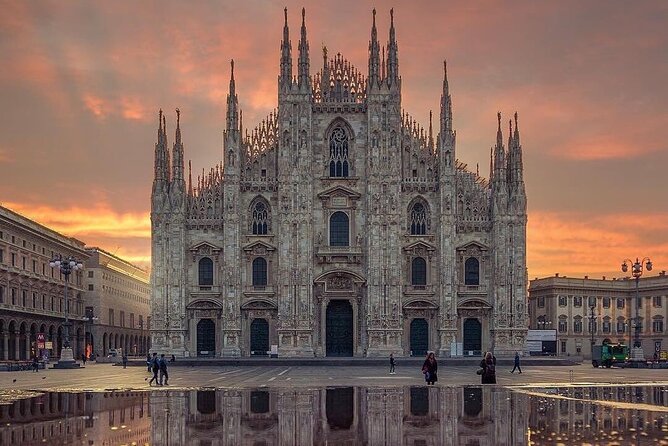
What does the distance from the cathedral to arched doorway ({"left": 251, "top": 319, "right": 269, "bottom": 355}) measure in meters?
0.09

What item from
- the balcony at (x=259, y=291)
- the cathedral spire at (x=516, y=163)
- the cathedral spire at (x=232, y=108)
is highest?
the cathedral spire at (x=232, y=108)

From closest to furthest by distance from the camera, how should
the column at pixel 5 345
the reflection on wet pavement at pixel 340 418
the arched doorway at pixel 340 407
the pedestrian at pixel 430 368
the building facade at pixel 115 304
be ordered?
1. the reflection on wet pavement at pixel 340 418
2. the arched doorway at pixel 340 407
3. the pedestrian at pixel 430 368
4. the column at pixel 5 345
5. the building facade at pixel 115 304

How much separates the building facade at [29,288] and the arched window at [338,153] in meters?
25.9

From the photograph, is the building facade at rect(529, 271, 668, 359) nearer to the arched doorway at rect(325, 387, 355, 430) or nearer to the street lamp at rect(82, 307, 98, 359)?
the street lamp at rect(82, 307, 98, 359)

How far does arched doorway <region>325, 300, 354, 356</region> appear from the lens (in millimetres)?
77938

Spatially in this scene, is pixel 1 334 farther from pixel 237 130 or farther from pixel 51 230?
pixel 237 130

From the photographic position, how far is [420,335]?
77.8 meters

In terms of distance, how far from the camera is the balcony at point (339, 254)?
76750 millimetres

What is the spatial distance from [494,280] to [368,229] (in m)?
11.7

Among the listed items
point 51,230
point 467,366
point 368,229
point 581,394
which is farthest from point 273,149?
point 581,394

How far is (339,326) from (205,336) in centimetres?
1157

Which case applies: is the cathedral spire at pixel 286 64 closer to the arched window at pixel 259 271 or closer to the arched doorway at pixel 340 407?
the arched window at pixel 259 271

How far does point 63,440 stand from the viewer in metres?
19.0

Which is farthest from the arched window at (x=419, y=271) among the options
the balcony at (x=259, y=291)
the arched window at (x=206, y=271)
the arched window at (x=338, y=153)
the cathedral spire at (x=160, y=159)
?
the cathedral spire at (x=160, y=159)
